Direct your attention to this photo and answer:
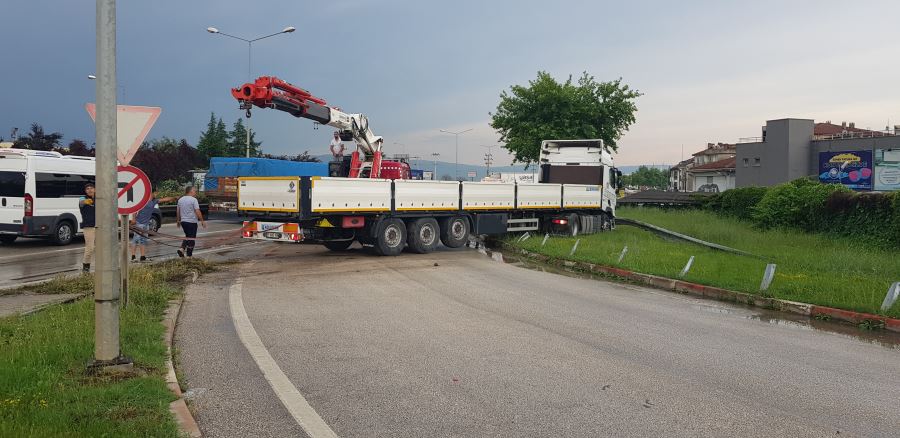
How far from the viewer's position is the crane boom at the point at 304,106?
14.4 meters

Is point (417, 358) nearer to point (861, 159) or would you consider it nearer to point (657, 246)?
point (657, 246)

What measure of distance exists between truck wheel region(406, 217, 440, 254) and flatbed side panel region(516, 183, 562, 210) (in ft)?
12.3

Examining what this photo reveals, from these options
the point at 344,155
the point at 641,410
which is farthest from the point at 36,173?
the point at 641,410

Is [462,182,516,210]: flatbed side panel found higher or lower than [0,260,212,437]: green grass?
higher

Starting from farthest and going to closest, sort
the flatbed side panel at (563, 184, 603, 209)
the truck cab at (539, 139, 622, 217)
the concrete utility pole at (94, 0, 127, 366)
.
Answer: the truck cab at (539, 139, 622, 217) < the flatbed side panel at (563, 184, 603, 209) < the concrete utility pole at (94, 0, 127, 366)

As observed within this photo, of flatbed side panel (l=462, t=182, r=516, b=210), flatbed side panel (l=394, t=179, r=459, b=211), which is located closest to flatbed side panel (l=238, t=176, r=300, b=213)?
flatbed side panel (l=394, t=179, r=459, b=211)

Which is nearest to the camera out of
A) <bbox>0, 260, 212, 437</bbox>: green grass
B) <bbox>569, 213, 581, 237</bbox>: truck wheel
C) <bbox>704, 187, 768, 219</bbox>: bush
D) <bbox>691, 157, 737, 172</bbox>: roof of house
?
<bbox>0, 260, 212, 437</bbox>: green grass

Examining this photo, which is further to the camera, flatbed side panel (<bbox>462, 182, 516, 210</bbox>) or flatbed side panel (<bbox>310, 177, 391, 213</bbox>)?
flatbed side panel (<bbox>462, 182, 516, 210</bbox>)

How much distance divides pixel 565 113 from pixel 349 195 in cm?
2284

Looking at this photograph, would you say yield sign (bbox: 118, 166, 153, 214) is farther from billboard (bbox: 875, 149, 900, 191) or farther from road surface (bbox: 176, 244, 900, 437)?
billboard (bbox: 875, 149, 900, 191)

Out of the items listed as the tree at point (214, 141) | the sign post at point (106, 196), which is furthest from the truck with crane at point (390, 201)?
the tree at point (214, 141)

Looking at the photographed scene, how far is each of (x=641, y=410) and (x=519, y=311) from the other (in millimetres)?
4068

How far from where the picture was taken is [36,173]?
1667 centimetres

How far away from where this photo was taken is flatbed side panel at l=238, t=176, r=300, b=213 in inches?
532
